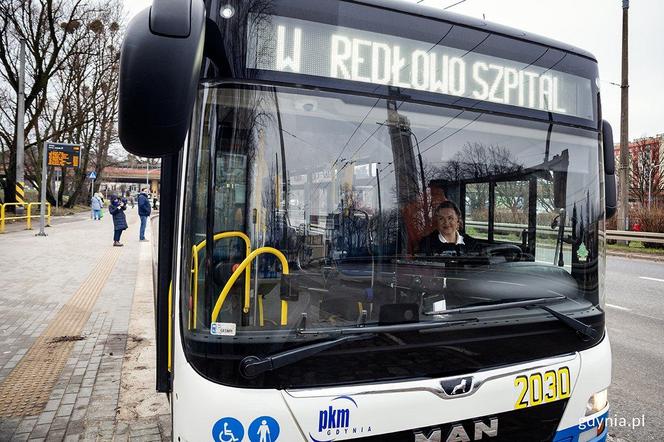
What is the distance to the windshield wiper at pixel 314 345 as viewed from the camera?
1.84 meters

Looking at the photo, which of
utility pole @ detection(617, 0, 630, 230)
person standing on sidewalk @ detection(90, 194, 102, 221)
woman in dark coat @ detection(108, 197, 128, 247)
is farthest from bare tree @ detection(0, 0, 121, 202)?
utility pole @ detection(617, 0, 630, 230)

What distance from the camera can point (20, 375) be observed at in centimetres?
457

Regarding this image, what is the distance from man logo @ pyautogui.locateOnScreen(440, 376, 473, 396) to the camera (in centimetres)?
204

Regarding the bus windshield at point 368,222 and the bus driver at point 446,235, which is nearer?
the bus windshield at point 368,222

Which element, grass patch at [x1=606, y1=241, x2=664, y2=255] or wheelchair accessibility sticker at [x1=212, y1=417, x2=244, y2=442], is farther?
grass patch at [x1=606, y1=241, x2=664, y2=255]

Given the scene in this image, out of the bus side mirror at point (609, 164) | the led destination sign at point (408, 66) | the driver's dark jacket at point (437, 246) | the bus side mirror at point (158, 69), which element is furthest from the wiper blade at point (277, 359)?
the bus side mirror at point (609, 164)

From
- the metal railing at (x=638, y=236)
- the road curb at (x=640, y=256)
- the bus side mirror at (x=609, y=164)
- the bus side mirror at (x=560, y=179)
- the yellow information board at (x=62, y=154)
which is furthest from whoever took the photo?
the yellow information board at (x=62, y=154)

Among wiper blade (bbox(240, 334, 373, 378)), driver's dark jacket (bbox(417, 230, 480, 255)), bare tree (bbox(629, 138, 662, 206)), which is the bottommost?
wiper blade (bbox(240, 334, 373, 378))

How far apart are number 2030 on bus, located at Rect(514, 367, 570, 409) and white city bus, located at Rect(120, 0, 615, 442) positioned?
0.03ft

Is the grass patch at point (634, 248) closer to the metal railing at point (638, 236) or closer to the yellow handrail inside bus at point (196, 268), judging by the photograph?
the metal railing at point (638, 236)

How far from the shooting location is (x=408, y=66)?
2.23 m

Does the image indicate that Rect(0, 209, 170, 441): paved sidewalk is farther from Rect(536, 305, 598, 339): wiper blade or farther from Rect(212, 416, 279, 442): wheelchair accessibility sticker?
Rect(536, 305, 598, 339): wiper blade

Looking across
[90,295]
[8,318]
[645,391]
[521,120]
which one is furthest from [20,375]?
[645,391]

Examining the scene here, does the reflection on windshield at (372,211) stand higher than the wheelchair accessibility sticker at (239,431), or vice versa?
the reflection on windshield at (372,211)
